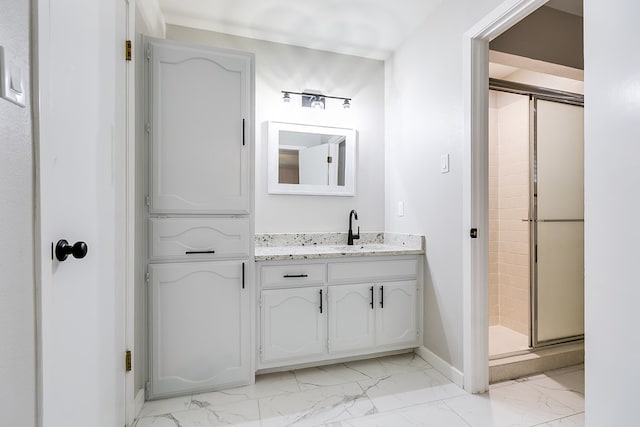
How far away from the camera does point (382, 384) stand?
6.58 ft

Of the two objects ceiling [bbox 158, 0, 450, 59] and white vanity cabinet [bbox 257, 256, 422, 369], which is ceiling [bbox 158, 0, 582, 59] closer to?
ceiling [bbox 158, 0, 450, 59]

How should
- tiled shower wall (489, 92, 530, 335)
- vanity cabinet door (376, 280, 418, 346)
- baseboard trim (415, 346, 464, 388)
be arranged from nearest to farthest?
baseboard trim (415, 346, 464, 388), vanity cabinet door (376, 280, 418, 346), tiled shower wall (489, 92, 530, 335)

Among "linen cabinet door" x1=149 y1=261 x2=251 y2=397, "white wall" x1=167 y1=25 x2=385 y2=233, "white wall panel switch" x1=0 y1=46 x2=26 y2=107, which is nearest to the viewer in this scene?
"white wall panel switch" x1=0 y1=46 x2=26 y2=107

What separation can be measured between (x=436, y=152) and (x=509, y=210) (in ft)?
4.16

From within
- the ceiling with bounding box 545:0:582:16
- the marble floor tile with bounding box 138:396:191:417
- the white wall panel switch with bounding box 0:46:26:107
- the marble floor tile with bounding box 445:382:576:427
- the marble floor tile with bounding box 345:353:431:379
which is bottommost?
the marble floor tile with bounding box 345:353:431:379

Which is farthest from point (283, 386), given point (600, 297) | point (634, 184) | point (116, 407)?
point (634, 184)

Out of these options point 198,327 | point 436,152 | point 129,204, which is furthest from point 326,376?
point 436,152

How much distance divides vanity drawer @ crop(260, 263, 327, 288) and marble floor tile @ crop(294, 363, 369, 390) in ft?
2.07

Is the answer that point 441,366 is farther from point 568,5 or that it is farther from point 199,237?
point 568,5

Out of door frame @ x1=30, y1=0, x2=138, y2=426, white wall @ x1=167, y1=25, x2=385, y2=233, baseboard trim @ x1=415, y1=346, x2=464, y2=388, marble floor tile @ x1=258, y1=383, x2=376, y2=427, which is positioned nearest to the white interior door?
door frame @ x1=30, y1=0, x2=138, y2=426

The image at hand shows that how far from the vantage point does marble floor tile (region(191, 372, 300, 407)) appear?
1841 mm

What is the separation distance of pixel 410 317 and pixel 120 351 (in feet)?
6.03

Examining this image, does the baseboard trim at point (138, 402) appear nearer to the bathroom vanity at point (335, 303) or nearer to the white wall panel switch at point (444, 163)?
the bathroom vanity at point (335, 303)

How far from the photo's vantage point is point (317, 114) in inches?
108
